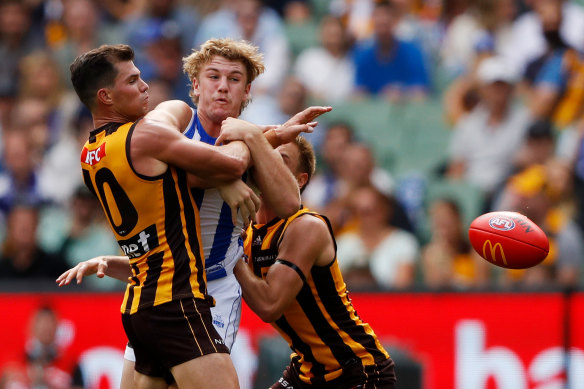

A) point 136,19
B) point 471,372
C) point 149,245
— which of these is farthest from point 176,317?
point 136,19

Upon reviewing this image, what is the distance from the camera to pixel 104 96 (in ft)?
17.0

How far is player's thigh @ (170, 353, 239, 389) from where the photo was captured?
16.1 feet

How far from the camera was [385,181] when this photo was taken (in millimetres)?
10773

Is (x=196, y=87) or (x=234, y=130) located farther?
(x=196, y=87)

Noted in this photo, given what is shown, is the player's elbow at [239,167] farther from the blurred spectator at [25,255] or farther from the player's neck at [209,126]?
the blurred spectator at [25,255]

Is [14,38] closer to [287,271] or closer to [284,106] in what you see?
[284,106]

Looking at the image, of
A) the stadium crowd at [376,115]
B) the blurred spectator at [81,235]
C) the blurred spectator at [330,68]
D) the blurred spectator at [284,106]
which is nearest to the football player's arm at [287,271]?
the stadium crowd at [376,115]

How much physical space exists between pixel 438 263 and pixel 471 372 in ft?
4.39

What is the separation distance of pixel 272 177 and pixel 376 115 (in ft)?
21.6

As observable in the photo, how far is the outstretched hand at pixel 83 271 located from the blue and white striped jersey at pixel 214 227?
64cm

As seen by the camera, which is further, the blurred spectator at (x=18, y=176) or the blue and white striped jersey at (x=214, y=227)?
the blurred spectator at (x=18, y=176)

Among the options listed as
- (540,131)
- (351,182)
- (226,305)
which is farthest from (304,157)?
(540,131)

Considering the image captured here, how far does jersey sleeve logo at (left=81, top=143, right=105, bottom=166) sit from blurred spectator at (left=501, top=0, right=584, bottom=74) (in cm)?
743

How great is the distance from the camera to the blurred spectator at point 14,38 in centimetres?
1280
